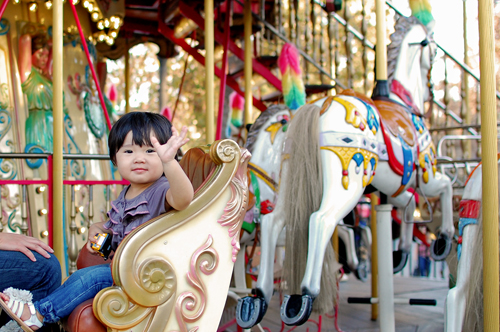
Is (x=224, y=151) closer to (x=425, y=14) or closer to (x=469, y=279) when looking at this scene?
(x=469, y=279)

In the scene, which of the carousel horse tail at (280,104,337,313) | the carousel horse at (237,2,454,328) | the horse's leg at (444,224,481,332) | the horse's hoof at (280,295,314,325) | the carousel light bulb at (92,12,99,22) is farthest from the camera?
the carousel light bulb at (92,12,99,22)

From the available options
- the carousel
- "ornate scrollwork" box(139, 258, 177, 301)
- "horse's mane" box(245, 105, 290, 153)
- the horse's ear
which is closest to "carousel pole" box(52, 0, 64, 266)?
the carousel

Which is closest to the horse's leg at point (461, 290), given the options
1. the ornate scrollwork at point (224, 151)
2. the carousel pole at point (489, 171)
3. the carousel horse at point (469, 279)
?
the carousel horse at point (469, 279)

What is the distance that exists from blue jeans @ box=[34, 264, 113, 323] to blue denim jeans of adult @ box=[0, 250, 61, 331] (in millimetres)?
96

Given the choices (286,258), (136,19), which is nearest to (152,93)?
(136,19)

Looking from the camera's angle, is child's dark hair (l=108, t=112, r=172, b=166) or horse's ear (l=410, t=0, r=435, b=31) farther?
horse's ear (l=410, t=0, r=435, b=31)

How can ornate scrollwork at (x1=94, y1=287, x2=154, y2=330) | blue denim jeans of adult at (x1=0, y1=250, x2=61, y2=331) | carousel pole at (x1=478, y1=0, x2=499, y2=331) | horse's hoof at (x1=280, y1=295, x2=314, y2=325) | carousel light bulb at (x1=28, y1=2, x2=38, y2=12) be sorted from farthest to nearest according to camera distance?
carousel light bulb at (x1=28, y1=2, x2=38, y2=12) → horse's hoof at (x1=280, y1=295, x2=314, y2=325) → carousel pole at (x1=478, y1=0, x2=499, y2=331) → blue denim jeans of adult at (x1=0, y1=250, x2=61, y2=331) → ornate scrollwork at (x1=94, y1=287, x2=154, y2=330)

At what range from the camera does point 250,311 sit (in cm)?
254

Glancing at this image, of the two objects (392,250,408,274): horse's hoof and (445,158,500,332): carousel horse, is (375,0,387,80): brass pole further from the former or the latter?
(392,250,408,274): horse's hoof

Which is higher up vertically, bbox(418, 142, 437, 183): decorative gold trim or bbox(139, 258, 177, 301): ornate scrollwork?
bbox(418, 142, 437, 183): decorative gold trim

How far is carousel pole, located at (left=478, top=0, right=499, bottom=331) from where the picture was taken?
2.05m

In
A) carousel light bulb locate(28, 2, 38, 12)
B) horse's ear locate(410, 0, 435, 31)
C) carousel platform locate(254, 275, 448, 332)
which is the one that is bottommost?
carousel platform locate(254, 275, 448, 332)

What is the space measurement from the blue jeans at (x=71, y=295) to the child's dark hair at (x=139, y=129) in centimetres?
43

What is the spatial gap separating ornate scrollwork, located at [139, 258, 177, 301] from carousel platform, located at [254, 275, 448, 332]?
75.2 inches
